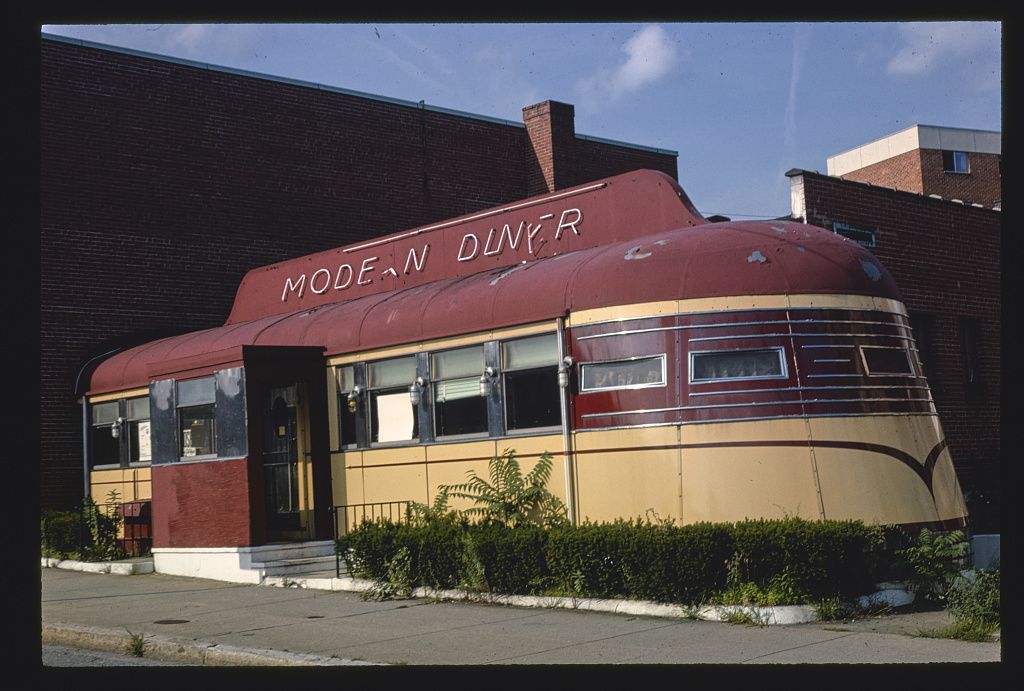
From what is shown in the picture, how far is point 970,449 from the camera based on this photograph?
2178 cm

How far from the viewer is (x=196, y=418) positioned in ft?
57.6

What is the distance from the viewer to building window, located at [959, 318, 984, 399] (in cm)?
2186

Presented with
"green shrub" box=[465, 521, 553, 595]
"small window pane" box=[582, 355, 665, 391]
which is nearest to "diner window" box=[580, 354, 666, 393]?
"small window pane" box=[582, 355, 665, 391]

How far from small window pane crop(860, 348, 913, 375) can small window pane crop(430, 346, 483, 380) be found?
15.3ft

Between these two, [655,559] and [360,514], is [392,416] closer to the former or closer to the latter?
[360,514]

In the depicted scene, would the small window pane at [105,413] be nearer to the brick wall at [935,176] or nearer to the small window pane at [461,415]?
the small window pane at [461,415]

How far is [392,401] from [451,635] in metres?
5.75

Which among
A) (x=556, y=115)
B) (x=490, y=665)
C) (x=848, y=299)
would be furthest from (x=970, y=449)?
(x=490, y=665)

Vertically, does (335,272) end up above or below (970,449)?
above

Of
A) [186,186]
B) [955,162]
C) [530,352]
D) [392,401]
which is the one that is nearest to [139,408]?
[186,186]

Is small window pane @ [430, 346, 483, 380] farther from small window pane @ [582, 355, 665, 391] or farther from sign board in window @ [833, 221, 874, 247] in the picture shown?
sign board in window @ [833, 221, 874, 247]

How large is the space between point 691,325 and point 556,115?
16994mm

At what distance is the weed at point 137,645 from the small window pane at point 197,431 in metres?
6.35

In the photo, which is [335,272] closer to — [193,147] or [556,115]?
[193,147]
